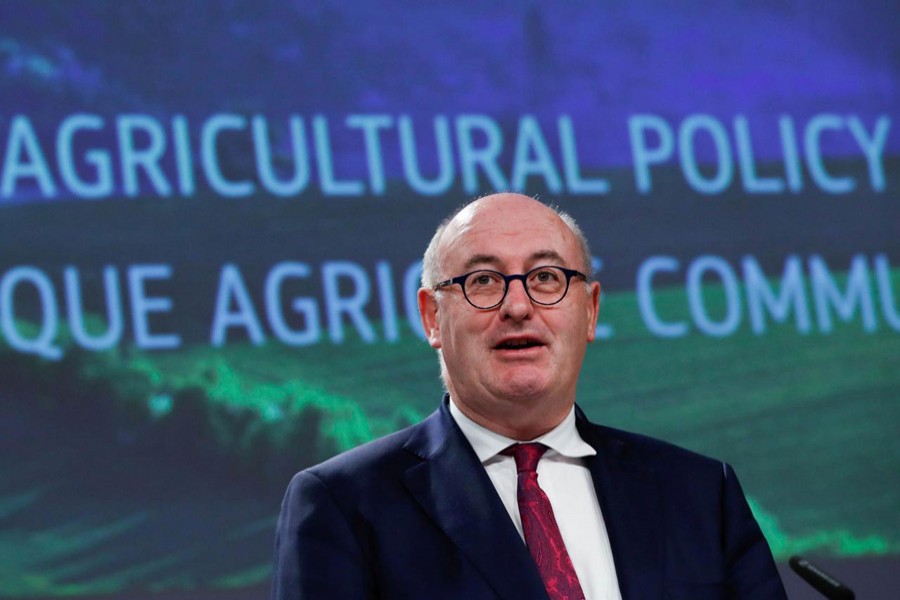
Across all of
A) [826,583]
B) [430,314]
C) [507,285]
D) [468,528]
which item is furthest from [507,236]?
[826,583]

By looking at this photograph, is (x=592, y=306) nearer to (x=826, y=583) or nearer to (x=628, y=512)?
(x=628, y=512)

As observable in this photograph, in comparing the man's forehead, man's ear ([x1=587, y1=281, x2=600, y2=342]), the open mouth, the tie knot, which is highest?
the man's forehead

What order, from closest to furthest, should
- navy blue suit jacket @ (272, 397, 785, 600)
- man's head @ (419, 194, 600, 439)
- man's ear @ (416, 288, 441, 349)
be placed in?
navy blue suit jacket @ (272, 397, 785, 600)
man's head @ (419, 194, 600, 439)
man's ear @ (416, 288, 441, 349)

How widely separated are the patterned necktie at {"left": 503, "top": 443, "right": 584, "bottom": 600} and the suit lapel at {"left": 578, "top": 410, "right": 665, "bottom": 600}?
8cm

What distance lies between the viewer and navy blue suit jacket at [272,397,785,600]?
5.66ft

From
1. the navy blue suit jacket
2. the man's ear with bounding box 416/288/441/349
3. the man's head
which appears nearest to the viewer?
the navy blue suit jacket

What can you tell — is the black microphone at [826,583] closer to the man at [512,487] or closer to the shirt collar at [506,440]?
the man at [512,487]

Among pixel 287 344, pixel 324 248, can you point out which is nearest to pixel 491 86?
pixel 324 248

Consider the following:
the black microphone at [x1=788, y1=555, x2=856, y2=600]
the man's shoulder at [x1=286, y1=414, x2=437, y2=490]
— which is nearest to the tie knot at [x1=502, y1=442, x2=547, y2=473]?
the man's shoulder at [x1=286, y1=414, x2=437, y2=490]

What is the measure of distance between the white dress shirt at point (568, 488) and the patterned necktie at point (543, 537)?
23 mm

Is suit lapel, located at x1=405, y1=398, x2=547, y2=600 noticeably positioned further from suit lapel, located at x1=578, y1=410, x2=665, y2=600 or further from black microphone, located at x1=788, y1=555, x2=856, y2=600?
black microphone, located at x1=788, y1=555, x2=856, y2=600

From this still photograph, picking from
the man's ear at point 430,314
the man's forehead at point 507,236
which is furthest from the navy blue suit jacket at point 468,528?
the man's forehead at point 507,236

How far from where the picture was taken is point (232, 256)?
3.39 meters

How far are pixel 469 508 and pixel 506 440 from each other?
141 mm
